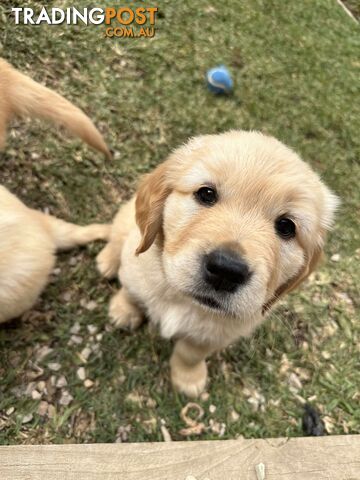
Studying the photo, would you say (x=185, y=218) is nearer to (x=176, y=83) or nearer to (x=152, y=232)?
(x=152, y=232)

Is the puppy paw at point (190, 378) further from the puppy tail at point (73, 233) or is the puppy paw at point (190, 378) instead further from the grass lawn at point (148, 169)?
the puppy tail at point (73, 233)

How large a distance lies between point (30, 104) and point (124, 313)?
1.24 metres

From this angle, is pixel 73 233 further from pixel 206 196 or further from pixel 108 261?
pixel 206 196

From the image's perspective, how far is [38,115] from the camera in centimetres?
231

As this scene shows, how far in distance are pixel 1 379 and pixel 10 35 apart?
244 centimetres

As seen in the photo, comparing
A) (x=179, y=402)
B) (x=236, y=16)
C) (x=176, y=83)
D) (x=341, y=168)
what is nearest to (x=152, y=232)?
(x=179, y=402)

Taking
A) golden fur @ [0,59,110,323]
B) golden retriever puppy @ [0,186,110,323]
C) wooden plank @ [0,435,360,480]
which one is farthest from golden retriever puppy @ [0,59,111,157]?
wooden plank @ [0,435,360,480]

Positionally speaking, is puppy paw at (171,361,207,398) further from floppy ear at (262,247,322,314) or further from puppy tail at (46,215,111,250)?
puppy tail at (46,215,111,250)

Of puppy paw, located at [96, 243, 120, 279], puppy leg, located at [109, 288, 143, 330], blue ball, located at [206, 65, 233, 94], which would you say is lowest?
puppy leg, located at [109, 288, 143, 330]

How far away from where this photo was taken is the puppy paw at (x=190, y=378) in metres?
2.43

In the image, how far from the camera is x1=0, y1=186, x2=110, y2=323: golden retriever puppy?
203 centimetres

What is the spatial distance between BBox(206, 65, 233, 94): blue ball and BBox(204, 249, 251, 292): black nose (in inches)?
94.7

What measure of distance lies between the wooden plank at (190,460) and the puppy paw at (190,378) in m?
0.50

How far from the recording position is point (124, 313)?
2557 millimetres
